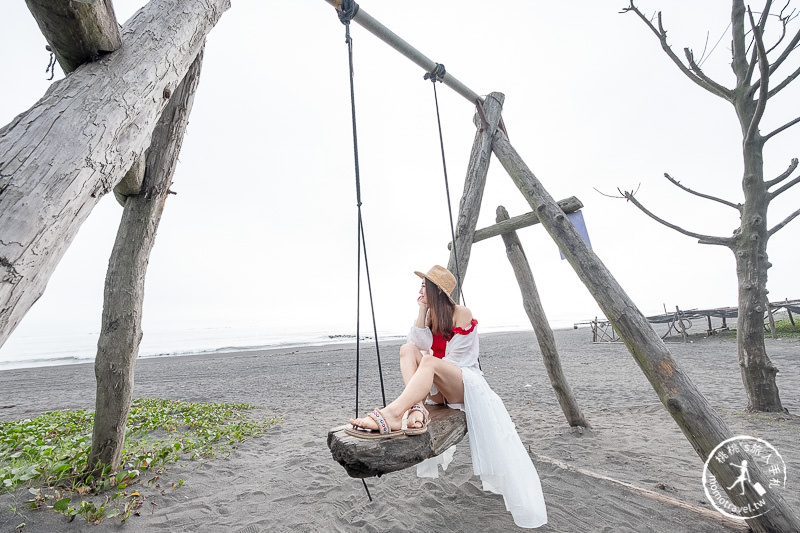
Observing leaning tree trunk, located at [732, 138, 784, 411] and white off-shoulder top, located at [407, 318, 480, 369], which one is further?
leaning tree trunk, located at [732, 138, 784, 411]

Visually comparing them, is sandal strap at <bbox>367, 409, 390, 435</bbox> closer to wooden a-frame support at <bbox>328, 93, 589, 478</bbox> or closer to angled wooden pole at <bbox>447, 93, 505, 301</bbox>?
wooden a-frame support at <bbox>328, 93, 589, 478</bbox>

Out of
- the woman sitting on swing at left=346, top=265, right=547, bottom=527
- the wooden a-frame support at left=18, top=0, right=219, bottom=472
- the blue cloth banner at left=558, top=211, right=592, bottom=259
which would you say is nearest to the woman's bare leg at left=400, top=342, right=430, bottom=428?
the woman sitting on swing at left=346, top=265, right=547, bottom=527

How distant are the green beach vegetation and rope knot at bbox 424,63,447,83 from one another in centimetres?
441

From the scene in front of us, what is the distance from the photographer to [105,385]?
319 centimetres

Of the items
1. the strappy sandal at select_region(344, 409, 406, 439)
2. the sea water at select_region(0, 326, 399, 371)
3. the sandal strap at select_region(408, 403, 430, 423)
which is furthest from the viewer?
the sea water at select_region(0, 326, 399, 371)

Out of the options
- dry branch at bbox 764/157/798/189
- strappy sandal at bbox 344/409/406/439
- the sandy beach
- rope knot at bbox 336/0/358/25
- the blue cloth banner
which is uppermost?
rope knot at bbox 336/0/358/25

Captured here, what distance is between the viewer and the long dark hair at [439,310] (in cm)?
305

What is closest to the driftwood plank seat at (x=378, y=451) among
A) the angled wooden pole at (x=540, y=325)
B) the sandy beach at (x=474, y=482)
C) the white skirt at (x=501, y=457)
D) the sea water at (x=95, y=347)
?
the white skirt at (x=501, y=457)

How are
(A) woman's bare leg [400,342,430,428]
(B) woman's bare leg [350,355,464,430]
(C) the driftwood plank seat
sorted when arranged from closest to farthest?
(C) the driftwood plank seat < (B) woman's bare leg [350,355,464,430] < (A) woman's bare leg [400,342,430,428]

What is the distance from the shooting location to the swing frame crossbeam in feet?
10.8

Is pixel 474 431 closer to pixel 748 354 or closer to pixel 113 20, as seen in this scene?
pixel 113 20

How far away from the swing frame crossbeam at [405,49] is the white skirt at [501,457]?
2857 mm

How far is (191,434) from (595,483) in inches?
182

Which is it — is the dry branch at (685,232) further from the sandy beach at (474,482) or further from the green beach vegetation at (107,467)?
the green beach vegetation at (107,467)
